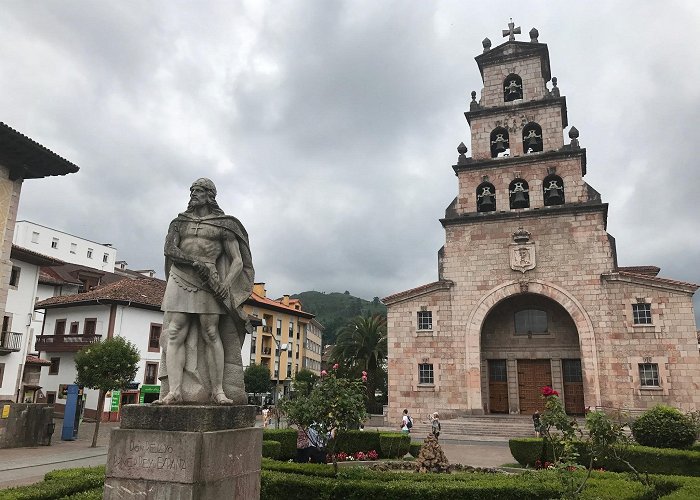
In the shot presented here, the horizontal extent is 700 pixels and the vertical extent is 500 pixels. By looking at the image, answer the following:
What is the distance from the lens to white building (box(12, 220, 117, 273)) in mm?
53938

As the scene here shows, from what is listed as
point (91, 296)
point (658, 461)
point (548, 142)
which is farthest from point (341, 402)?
point (91, 296)

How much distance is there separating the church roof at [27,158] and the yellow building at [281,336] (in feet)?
→ 95.6

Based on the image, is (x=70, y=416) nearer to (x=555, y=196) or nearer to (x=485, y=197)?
(x=485, y=197)

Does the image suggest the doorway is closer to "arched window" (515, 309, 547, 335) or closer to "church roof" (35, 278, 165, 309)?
"arched window" (515, 309, 547, 335)

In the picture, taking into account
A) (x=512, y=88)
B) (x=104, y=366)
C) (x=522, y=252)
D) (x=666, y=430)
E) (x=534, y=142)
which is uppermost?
(x=512, y=88)

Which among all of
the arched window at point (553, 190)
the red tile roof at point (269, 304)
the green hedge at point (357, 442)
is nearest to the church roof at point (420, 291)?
the arched window at point (553, 190)

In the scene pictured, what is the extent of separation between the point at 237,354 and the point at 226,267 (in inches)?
42.9

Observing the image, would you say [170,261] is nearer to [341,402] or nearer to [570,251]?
[341,402]

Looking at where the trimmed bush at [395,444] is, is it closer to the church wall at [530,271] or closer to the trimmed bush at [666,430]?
the trimmed bush at [666,430]

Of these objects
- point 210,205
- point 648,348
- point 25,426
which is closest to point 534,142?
point 648,348

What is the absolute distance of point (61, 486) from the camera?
7.75 meters

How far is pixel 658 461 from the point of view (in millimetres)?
13125

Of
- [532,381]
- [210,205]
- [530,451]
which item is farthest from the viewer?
[532,381]

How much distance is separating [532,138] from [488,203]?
172 inches
